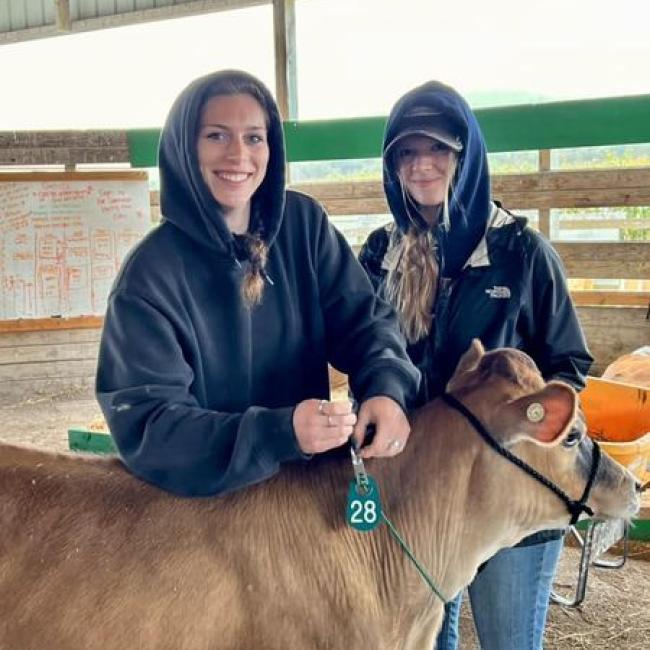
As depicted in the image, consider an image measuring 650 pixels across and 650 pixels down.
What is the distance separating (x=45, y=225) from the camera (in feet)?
27.3

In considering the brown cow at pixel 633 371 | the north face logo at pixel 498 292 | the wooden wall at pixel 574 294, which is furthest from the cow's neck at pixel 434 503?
the wooden wall at pixel 574 294

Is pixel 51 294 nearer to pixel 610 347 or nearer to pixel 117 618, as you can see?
pixel 610 347

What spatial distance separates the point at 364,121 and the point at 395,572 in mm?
4023

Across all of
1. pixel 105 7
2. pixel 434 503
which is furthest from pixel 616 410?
pixel 105 7

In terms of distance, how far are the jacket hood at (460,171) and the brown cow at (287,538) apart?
408 millimetres

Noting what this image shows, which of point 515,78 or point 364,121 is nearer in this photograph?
point 364,121

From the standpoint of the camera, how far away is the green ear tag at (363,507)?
2.07m

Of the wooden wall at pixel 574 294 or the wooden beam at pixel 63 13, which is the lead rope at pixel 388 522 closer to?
the wooden wall at pixel 574 294

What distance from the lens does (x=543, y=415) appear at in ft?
6.88

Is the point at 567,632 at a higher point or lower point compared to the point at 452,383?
lower

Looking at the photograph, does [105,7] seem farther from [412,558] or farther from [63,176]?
[412,558]

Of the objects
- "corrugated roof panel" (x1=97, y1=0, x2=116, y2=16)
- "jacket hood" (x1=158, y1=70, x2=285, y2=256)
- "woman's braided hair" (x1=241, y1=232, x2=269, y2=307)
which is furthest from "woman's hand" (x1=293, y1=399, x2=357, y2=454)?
"corrugated roof panel" (x1=97, y1=0, x2=116, y2=16)

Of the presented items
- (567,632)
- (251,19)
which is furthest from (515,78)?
(567,632)

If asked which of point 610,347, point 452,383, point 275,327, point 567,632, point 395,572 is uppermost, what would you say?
point 275,327
